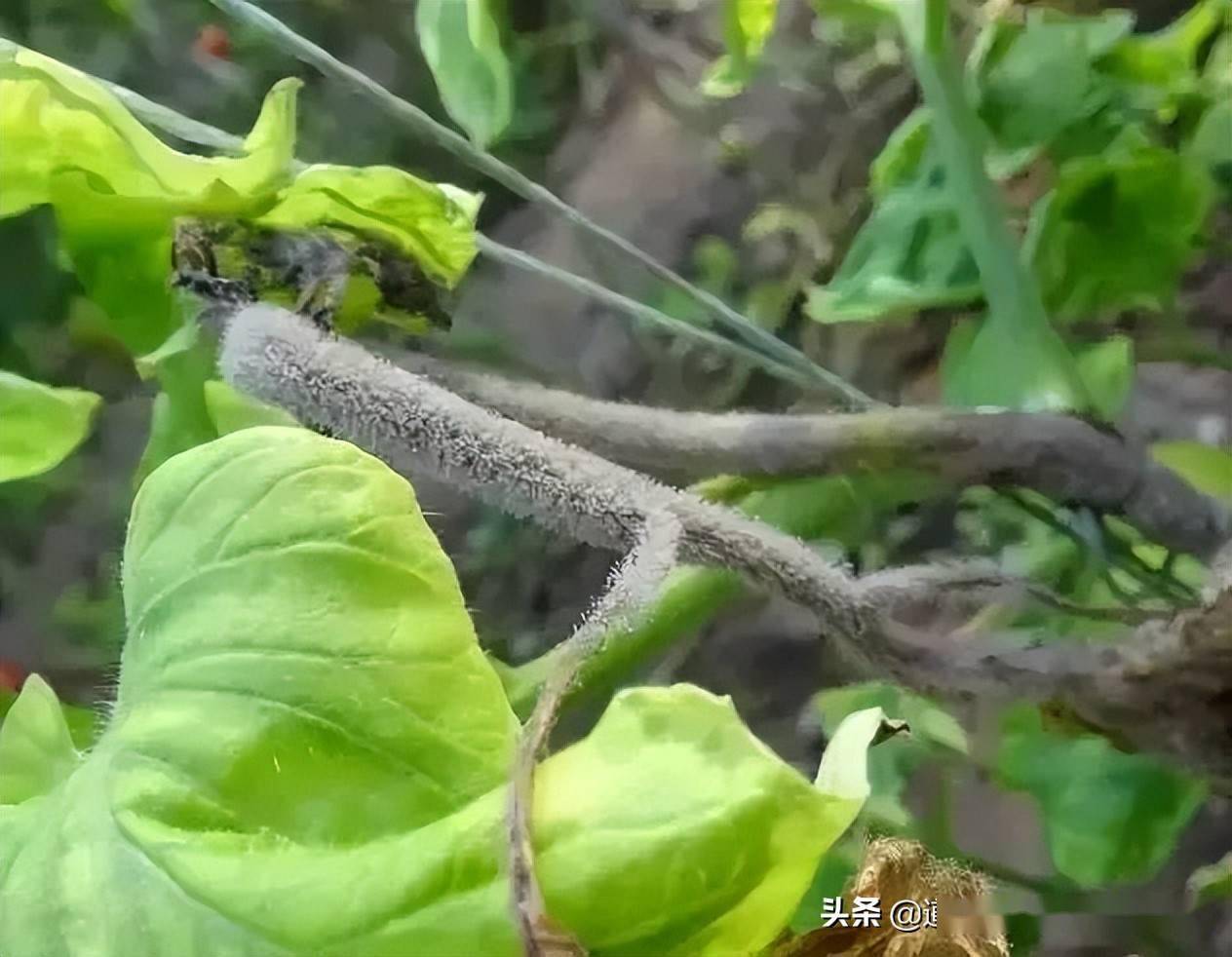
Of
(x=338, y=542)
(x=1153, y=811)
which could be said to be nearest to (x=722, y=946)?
(x=338, y=542)

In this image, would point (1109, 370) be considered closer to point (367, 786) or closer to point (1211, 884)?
point (1211, 884)

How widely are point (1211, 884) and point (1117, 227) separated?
239 mm

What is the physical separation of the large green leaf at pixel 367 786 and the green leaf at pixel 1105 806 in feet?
0.67

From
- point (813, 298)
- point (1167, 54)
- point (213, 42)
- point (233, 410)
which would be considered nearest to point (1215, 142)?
point (1167, 54)

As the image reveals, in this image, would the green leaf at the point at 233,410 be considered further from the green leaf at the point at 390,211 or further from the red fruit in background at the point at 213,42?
the red fruit in background at the point at 213,42

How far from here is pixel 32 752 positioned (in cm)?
32

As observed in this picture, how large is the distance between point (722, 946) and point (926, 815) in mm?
263

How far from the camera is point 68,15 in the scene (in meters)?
0.67

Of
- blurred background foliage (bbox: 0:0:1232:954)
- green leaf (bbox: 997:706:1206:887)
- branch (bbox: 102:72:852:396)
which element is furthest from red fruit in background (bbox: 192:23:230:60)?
green leaf (bbox: 997:706:1206:887)

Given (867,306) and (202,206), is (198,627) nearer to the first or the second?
(202,206)

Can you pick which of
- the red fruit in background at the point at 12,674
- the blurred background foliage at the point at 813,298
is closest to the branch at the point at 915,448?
the blurred background foliage at the point at 813,298

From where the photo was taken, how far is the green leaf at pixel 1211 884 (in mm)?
412

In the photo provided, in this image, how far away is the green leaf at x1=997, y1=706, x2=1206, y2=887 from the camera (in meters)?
0.40

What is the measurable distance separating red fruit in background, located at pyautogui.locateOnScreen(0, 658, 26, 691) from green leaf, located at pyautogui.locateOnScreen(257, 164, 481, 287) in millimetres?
348
